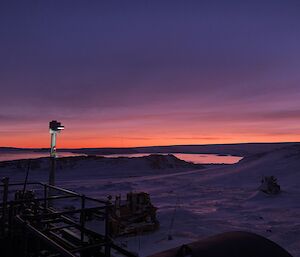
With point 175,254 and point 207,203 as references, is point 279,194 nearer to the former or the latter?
point 207,203

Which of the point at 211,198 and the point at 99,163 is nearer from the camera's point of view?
the point at 211,198

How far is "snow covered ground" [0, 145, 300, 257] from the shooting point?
46.8ft

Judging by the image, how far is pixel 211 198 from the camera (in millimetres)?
25062

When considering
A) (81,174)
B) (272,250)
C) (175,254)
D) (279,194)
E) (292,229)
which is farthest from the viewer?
(81,174)

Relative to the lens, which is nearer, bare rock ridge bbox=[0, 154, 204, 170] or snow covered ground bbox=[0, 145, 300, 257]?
snow covered ground bbox=[0, 145, 300, 257]

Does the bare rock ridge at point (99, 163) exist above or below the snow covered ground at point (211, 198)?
above

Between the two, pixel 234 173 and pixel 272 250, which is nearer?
pixel 272 250

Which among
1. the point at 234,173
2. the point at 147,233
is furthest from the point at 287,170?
the point at 147,233

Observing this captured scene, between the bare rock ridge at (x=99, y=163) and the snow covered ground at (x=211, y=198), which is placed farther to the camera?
the bare rock ridge at (x=99, y=163)

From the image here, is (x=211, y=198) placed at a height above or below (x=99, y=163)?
below

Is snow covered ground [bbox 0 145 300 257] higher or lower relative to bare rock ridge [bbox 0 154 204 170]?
lower

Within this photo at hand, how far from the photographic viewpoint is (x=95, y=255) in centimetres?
712

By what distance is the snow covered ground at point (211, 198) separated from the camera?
1427 centimetres

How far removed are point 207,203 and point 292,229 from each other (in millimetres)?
8660
